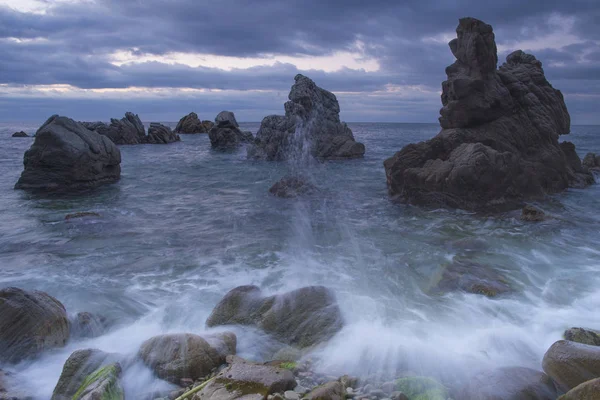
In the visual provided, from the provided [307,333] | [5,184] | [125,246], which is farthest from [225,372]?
[5,184]

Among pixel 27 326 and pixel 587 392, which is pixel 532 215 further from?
pixel 27 326

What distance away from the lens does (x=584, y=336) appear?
240 inches

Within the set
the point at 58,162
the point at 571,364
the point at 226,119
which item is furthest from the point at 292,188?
the point at 226,119

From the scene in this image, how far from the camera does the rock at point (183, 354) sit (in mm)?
5648

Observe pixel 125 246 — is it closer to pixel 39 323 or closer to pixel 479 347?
pixel 39 323

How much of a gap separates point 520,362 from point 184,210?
44.5ft

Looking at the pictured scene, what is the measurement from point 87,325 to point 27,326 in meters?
0.95

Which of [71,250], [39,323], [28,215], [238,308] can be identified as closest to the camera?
[39,323]

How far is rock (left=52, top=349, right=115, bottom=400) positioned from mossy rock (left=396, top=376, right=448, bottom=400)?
378 centimetres

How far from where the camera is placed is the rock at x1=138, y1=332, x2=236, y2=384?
5.65 meters

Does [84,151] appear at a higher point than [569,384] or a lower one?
higher

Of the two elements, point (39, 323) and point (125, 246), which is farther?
point (125, 246)

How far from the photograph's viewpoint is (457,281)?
8758mm

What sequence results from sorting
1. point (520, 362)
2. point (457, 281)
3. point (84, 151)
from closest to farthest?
point (520, 362), point (457, 281), point (84, 151)
